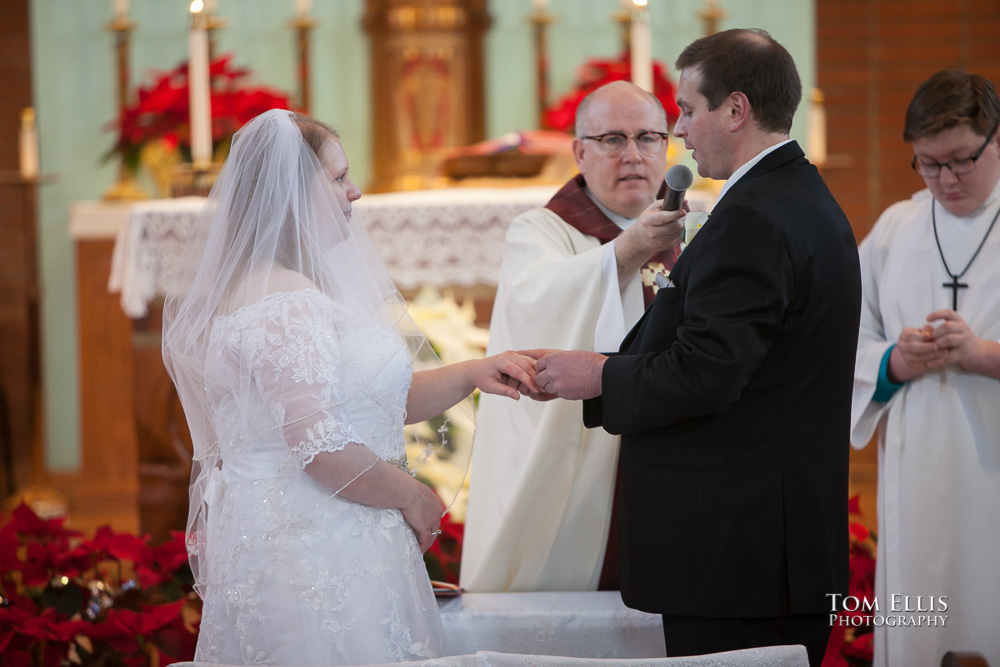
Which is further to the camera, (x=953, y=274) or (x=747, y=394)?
(x=953, y=274)

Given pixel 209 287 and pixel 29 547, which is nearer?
pixel 209 287

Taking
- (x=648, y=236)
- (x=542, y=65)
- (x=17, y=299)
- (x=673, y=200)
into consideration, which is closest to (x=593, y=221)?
(x=648, y=236)

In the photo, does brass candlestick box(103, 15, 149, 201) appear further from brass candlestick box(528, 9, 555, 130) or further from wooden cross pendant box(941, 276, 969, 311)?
wooden cross pendant box(941, 276, 969, 311)

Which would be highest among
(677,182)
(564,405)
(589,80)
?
(589,80)

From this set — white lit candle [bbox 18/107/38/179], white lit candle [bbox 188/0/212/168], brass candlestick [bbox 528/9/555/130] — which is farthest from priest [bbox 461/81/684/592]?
white lit candle [bbox 18/107/38/179]

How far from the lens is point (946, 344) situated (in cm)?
291

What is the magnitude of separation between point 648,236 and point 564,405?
624mm

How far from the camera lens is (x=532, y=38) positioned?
22.7ft

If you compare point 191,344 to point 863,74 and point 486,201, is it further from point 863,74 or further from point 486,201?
point 863,74

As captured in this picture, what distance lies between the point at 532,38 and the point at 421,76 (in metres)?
0.85

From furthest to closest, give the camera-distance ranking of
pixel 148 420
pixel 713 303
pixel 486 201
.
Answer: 1. pixel 148 420
2. pixel 486 201
3. pixel 713 303

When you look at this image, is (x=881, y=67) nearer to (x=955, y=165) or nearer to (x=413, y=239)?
(x=413, y=239)

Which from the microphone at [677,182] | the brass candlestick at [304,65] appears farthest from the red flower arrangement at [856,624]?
the brass candlestick at [304,65]

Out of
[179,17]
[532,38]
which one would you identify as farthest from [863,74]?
[179,17]
